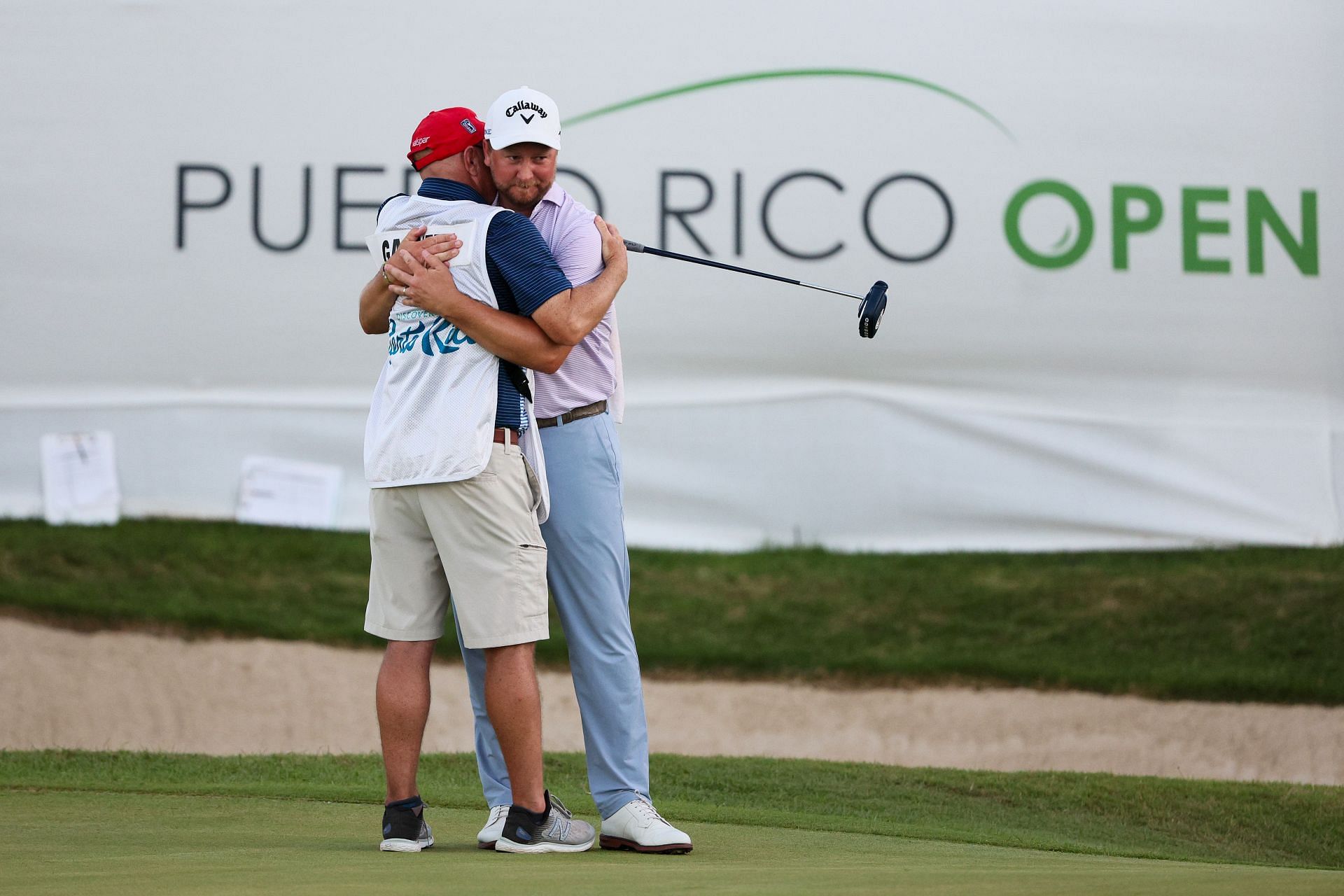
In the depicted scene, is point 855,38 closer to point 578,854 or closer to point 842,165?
point 842,165

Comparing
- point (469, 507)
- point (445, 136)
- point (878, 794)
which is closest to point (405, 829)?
point (469, 507)

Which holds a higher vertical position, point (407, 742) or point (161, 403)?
point (161, 403)

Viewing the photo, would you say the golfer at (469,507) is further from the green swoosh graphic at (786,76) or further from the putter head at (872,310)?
the green swoosh graphic at (786,76)

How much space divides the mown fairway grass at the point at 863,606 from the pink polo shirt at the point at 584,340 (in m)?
3.87

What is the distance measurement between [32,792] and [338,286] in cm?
422

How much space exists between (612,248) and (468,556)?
1.85ft

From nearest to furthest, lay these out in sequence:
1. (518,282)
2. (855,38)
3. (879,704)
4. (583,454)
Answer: (518,282)
(583,454)
(879,704)
(855,38)

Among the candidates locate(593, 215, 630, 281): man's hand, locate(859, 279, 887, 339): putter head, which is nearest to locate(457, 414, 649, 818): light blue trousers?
locate(593, 215, 630, 281): man's hand

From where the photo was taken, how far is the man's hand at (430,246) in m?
2.43

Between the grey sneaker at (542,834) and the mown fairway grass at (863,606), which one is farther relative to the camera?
the mown fairway grass at (863,606)

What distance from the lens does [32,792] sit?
3299 mm

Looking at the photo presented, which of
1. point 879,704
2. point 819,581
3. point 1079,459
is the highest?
point 1079,459

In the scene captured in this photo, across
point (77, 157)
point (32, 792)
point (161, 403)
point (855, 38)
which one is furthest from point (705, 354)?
point (32, 792)

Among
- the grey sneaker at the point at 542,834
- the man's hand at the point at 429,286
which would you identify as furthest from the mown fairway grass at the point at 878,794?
the man's hand at the point at 429,286
